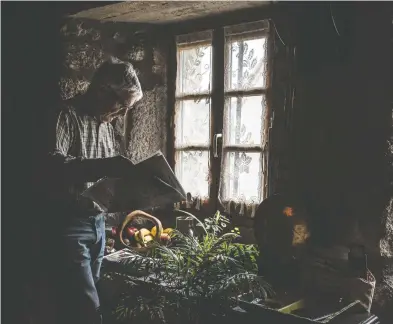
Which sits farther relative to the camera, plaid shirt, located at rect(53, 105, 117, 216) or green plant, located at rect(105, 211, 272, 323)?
plaid shirt, located at rect(53, 105, 117, 216)

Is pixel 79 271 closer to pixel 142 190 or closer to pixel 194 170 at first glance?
pixel 142 190

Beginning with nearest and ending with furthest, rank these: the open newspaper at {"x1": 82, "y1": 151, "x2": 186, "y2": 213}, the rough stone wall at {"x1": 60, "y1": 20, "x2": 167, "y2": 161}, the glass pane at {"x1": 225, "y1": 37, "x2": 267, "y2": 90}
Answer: the open newspaper at {"x1": 82, "y1": 151, "x2": 186, "y2": 213} < the glass pane at {"x1": 225, "y1": 37, "x2": 267, "y2": 90} < the rough stone wall at {"x1": 60, "y1": 20, "x2": 167, "y2": 161}

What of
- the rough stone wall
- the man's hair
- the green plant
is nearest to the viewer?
the green plant

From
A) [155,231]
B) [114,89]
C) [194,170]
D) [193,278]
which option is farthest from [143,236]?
[114,89]

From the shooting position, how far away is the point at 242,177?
98.9 inches

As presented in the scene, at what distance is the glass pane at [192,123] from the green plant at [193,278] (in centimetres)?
72

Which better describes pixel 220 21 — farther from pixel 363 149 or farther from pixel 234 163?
pixel 363 149

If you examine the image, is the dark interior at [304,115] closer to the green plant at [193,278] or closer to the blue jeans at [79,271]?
the blue jeans at [79,271]

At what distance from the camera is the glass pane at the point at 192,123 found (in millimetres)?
2680

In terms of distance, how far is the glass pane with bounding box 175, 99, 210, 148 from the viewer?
268 centimetres

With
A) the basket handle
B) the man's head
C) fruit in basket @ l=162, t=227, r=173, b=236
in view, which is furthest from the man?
fruit in basket @ l=162, t=227, r=173, b=236

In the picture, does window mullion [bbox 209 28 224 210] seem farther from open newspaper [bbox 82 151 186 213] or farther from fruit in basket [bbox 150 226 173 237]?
open newspaper [bbox 82 151 186 213]

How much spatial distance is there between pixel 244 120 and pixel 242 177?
0.30 m

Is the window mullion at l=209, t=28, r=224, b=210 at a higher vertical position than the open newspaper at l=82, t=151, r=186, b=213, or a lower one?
higher
